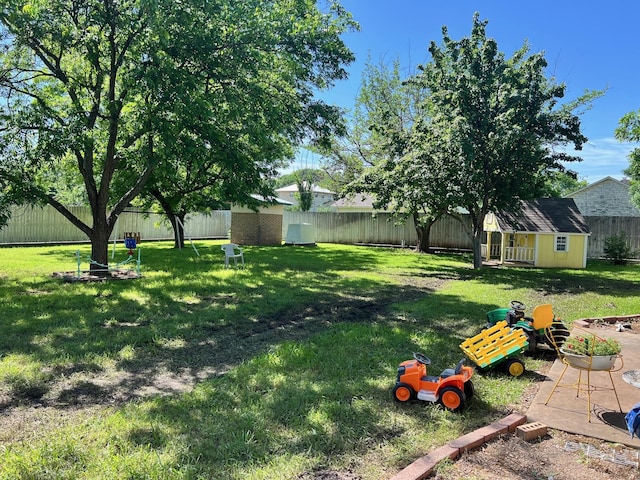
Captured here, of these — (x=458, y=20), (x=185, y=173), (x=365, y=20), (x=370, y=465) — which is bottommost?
(x=370, y=465)

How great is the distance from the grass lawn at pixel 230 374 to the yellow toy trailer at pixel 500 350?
0.14m

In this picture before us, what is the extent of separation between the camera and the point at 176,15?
23.8 feet

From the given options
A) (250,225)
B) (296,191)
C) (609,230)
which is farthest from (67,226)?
(296,191)

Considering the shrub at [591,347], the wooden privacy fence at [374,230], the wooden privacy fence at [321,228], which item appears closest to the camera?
the shrub at [591,347]

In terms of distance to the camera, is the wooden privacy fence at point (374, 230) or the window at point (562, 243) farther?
the wooden privacy fence at point (374, 230)

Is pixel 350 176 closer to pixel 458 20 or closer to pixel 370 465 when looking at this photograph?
pixel 458 20

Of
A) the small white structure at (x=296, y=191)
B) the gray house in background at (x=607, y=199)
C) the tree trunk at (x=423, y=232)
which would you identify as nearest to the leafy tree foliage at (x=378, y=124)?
the tree trunk at (x=423, y=232)

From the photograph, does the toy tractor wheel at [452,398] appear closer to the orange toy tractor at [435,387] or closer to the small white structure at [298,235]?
the orange toy tractor at [435,387]

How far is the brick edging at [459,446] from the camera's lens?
8.91 ft

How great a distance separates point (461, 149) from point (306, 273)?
202 inches

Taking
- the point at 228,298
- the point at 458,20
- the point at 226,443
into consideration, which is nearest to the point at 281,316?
the point at 228,298

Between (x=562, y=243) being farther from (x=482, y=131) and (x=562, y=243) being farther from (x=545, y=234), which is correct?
(x=482, y=131)

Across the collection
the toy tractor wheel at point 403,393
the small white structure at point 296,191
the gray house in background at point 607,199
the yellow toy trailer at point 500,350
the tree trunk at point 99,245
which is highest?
the small white structure at point 296,191

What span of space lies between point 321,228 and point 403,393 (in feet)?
73.0
